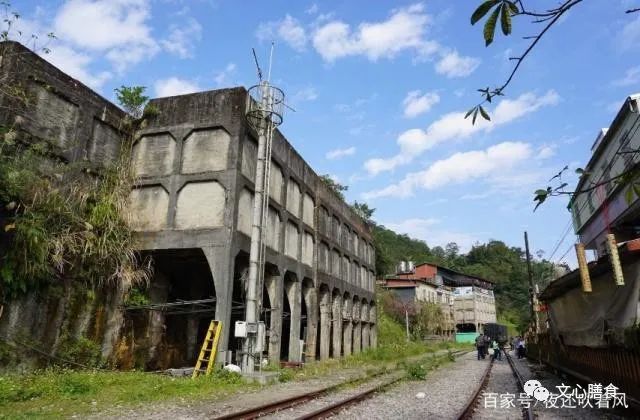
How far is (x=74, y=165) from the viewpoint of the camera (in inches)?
542

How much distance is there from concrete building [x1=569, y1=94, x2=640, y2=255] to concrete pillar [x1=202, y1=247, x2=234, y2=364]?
11.4 meters

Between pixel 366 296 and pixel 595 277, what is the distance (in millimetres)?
21712

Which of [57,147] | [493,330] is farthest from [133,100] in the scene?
[493,330]

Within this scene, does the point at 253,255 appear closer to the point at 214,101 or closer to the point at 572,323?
the point at 214,101

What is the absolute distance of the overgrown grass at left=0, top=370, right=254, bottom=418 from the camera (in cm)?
827

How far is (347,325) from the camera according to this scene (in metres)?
26.3

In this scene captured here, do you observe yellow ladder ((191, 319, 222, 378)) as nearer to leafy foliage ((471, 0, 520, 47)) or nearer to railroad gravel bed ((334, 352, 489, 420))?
railroad gravel bed ((334, 352, 489, 420))

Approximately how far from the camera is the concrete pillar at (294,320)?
18.7 m

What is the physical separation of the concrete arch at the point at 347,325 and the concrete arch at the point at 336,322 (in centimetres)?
88

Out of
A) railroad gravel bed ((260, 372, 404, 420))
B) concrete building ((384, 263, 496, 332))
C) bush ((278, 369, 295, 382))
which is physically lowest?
railroad gravel bed ((260, 372, 404, 420))

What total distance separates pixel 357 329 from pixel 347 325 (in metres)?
1.99

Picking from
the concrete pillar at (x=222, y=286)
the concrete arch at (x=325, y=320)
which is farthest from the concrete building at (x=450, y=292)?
the concrete pillar at (x=222, y=286)

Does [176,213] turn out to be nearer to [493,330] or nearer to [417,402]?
[417,402]

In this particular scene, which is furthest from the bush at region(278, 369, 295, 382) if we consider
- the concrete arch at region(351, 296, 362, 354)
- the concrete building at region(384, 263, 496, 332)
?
the concrete building at region(384, 263, 496, 332)
